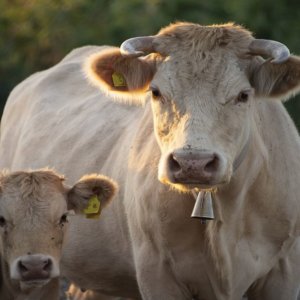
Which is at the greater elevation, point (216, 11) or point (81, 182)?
point (216, 11)

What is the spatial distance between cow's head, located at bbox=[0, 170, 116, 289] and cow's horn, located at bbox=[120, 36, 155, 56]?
1.01 metres

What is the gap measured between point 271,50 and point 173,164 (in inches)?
40.4

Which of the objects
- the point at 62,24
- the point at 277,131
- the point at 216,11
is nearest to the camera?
the point at 277,131

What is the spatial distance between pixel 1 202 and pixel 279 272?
1.94 metres

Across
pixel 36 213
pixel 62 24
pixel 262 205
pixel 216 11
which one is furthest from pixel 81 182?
pixel 62 24

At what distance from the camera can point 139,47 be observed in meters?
9.26

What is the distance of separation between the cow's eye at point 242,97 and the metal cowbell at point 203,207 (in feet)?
2.15

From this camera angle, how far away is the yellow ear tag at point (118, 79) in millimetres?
9492

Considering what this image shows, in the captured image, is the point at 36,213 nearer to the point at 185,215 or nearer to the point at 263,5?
the point at 185,215

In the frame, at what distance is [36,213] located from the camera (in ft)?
30.9

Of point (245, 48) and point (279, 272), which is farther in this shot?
point (279, 272)

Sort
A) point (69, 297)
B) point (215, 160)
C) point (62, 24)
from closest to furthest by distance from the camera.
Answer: point (215, 160), point (69, 297), point (62, 24)

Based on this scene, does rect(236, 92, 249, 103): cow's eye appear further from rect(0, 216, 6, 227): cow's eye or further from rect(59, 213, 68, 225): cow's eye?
rect(0, 216, 6, 227): cow's eye

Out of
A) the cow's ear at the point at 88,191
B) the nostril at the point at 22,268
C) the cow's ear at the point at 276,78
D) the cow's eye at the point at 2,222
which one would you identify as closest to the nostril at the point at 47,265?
the nostril at the point at 22,268
